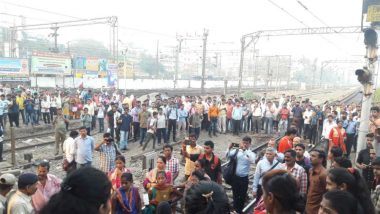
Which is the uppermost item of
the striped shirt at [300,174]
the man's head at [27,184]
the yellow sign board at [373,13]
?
the yellow sign board at [373,13]

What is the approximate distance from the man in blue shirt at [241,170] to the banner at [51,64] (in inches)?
990

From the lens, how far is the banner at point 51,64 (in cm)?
2684

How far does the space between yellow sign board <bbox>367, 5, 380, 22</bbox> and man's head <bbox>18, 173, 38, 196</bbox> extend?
605 cm

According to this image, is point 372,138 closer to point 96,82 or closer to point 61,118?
→ point 61,118

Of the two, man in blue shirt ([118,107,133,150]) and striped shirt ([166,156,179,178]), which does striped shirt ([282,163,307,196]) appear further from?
man in blue shirt ([118,107,133,150])

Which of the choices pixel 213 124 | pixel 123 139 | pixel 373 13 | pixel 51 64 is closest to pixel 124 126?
pixel 123 139

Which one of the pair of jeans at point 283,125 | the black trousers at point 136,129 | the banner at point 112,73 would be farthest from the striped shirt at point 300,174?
the banner at point 112,73

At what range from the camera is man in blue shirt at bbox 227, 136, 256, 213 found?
19.6 feet

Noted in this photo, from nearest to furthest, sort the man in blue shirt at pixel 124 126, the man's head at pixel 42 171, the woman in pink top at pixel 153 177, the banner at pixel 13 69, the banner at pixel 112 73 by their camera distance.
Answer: the man's head at pixel 42 171 → the woman in pink top at pixel 153 177 → the man in blue shirt at pixel 124 126 → the banner at pixel 112 73 → the banner at pixel 13 69

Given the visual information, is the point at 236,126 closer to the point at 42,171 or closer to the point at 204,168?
the point at 204,168

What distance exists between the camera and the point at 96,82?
3191 cm

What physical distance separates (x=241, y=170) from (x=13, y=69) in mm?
25453

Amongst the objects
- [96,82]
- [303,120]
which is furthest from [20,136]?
[96,82]

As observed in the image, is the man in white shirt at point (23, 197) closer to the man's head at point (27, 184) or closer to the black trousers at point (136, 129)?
the man's head at point (27, 184)
